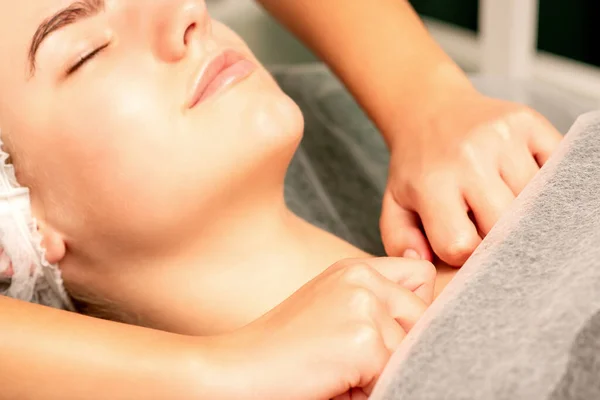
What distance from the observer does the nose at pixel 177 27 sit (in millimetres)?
A: 662

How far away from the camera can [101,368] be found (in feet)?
1.73

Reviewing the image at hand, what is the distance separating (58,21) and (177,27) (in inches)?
4.5

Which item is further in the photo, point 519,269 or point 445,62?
point 445,62

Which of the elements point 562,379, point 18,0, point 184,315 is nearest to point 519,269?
point 562,379

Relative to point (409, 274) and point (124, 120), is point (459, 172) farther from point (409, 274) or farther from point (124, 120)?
point (124, 120)

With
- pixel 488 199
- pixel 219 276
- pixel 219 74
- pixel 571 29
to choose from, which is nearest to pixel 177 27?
pixel 219 74

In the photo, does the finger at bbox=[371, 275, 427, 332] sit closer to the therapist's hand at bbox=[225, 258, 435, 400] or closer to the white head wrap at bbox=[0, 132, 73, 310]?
the therapist's hand at bbox=[225, 258, 435, 400]

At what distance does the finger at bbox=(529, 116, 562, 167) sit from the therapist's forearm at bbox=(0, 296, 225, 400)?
429 mm

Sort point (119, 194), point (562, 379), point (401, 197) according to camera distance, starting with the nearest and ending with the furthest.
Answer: point (562, 379)
point (119, 194)
point (401, 197)

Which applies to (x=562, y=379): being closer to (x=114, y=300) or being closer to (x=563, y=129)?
(x=114, y=300)

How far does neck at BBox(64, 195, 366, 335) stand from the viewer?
2.33 feet

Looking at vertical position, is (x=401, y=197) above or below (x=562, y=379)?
below

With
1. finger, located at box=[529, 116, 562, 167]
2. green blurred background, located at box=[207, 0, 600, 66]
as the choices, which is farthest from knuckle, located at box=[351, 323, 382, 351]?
green blurred background, located at box=[207, 0, 600, 66]

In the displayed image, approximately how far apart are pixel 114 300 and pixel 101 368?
232 millimetres
